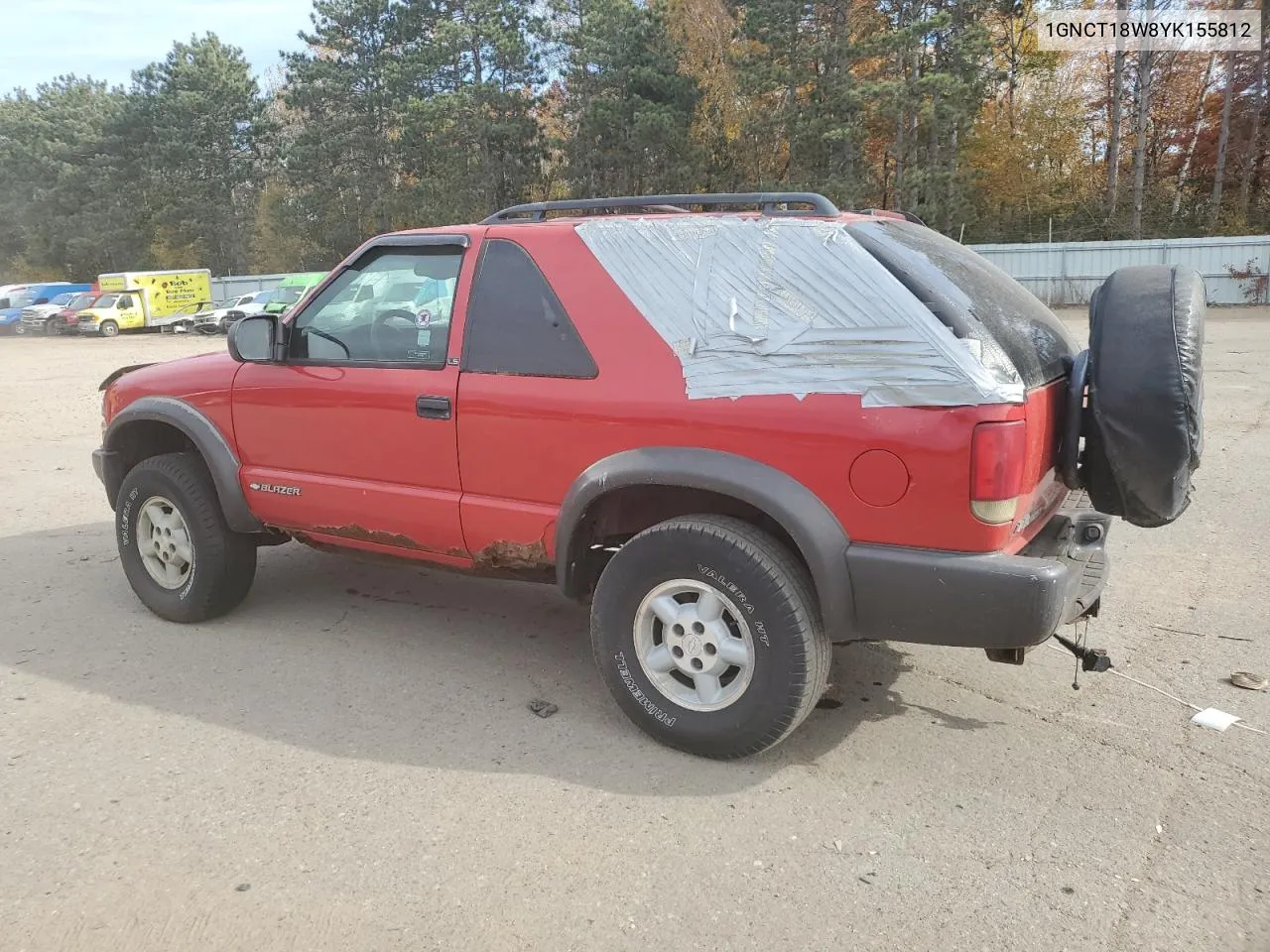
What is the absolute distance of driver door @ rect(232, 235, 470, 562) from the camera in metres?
3.94

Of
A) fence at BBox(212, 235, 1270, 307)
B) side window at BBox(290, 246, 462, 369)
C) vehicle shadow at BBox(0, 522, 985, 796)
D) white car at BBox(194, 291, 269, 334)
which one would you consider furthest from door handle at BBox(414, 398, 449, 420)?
white car at BBox(194, 291, 269, 334)

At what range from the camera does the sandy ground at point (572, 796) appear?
262cm

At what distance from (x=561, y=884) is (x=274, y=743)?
55.2 inches

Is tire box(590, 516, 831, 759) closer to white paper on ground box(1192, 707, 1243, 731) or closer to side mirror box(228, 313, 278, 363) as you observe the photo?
white paper on ground box(1192, 707, 1243, 731)

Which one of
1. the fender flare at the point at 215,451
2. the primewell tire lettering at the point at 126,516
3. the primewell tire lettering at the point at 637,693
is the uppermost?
the fender flare at the point at 215,451

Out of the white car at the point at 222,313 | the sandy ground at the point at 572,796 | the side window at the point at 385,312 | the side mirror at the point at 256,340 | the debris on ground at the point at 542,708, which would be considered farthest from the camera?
the white car at the point at 222,313

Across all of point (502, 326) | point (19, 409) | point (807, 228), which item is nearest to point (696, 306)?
point (807, 228)

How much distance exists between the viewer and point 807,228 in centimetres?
335

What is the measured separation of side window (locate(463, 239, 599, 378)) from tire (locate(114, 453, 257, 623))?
1.71 metres

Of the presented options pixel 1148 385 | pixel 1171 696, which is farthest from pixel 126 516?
pixel 1171 696

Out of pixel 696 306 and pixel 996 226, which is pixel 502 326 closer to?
pixel 696 306

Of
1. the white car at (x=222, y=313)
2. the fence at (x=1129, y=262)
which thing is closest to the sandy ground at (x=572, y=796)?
the fence at (x=1129, y=262)

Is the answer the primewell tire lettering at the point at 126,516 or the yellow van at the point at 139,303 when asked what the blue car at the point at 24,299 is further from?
the primewell tire lettering at the point at 126,516

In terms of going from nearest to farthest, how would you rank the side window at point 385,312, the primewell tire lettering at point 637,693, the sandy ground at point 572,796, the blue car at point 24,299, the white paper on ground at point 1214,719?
the sandy ground at point 572,796
the primewell tire lettering at point 637,693
the white paper on ground at point 1214,719
the side window at point 385,312
the blue car at point 24,299
